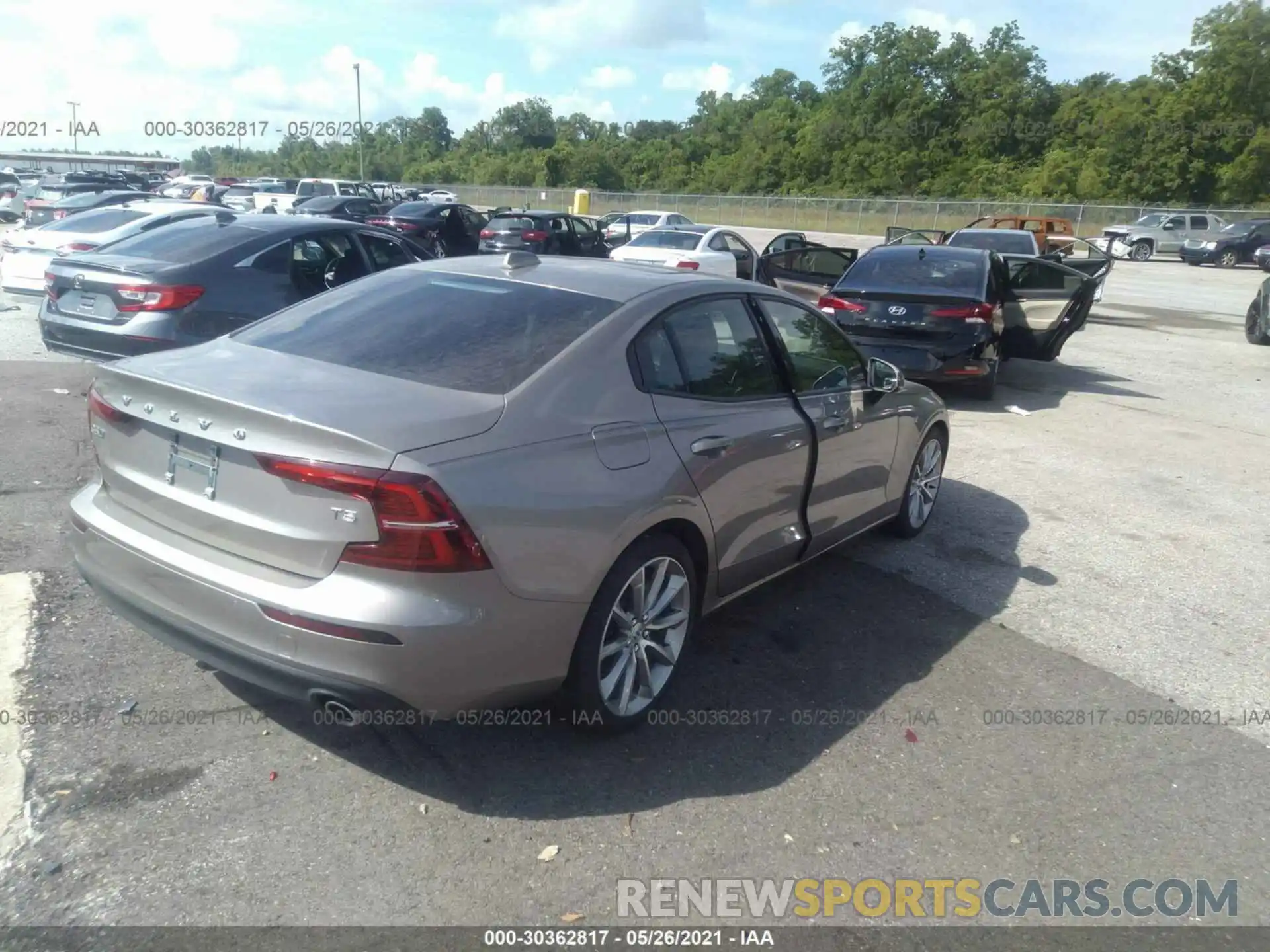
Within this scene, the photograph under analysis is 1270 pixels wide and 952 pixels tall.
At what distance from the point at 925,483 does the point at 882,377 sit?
1.20 meters

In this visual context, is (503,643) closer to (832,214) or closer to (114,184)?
(114,184)

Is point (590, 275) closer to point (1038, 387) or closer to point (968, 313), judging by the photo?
point (968, 313)

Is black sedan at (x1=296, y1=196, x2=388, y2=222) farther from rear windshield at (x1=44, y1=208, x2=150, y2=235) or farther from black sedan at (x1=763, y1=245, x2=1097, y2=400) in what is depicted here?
black sedan at (x1=763, y1=245, x2=1097, y2=400)

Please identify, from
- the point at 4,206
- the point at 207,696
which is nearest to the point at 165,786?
the point at 207,696

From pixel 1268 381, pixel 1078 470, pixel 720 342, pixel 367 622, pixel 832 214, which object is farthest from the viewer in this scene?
pixel 832 214

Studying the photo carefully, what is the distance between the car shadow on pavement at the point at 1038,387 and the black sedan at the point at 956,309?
27 cm

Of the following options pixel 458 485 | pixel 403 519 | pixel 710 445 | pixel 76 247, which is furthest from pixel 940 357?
pixel 76 247

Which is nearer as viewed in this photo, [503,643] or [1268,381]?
[503,643]

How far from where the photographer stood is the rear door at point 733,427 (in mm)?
3822

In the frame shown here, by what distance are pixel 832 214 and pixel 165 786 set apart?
2173 inches

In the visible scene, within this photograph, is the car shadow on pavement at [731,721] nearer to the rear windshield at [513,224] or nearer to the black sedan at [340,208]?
the rear windshield at [513,224]

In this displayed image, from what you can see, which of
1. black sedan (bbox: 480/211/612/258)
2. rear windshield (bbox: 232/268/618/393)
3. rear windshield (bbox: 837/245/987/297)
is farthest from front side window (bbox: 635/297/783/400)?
black sedan (bbox: 480/211/612/258)

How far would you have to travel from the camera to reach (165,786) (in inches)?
127

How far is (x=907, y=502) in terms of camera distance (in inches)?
232
